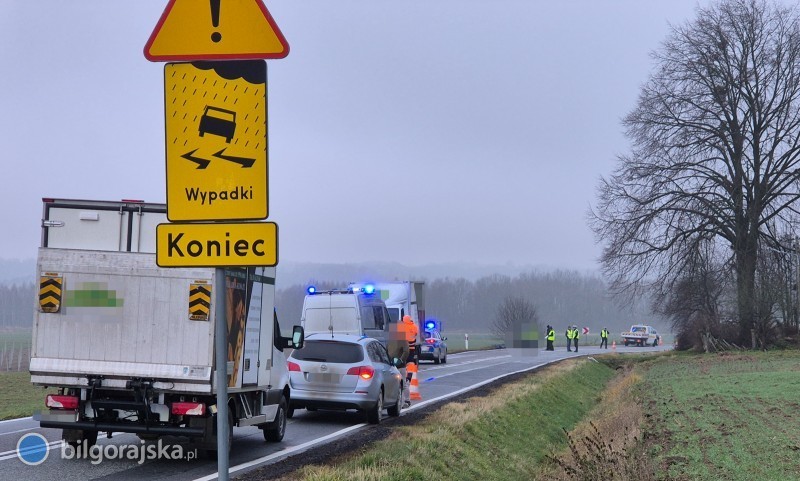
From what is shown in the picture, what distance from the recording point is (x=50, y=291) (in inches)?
447

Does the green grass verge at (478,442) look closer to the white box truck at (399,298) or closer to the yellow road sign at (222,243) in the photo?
the yellow road sign at (222,243)

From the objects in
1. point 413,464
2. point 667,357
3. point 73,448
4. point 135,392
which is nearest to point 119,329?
point 135,392

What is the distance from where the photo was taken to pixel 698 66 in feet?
148

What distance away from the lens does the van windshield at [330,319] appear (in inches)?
1085

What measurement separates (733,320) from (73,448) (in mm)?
42229

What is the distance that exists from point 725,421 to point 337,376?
8.12m

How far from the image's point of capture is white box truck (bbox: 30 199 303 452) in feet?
37.1

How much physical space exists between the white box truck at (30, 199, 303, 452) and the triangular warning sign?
22.8ft

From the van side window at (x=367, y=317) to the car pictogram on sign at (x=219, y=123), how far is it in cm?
2348

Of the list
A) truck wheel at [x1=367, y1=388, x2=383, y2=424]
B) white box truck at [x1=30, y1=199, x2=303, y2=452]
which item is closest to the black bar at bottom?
white box truck at [x1=30, y1=199, x2=303, y2=452]

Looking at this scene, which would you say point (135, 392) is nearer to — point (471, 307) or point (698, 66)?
point (698, 66)

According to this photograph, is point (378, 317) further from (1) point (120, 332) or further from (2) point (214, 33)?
(2) point (214, 33)

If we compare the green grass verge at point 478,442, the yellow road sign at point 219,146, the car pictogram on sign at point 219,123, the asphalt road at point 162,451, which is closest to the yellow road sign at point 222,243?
the yellow road sign at point 219,146

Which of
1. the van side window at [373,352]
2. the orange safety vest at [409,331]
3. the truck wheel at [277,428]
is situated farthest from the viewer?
the orange safety vest at [409,331]
